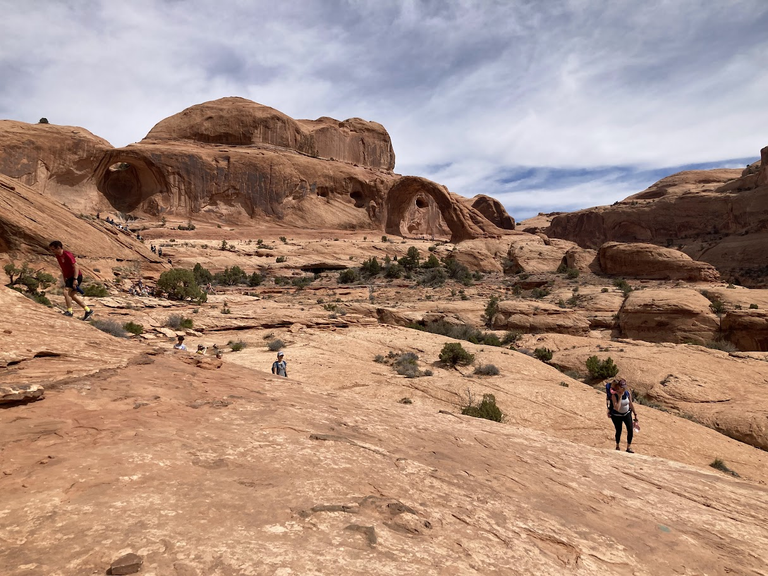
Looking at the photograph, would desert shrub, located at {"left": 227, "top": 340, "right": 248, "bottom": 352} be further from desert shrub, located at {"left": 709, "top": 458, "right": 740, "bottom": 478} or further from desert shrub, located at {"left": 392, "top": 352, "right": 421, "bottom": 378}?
desert shrub, located at {"left": 709, "top": 458, "right": 740, "bottom": 478}

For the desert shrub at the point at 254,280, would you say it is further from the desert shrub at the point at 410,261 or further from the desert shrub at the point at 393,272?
the desert shrub at the point at 410,261

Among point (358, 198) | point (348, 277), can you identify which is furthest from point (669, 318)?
point (358, 198)

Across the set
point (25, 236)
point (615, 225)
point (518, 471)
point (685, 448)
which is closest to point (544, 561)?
point (518, 471)

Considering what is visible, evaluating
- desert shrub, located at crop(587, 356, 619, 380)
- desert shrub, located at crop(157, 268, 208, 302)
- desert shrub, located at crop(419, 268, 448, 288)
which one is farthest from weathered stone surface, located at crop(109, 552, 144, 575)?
desert shrub, located at crop(419, 268, 448, 288)

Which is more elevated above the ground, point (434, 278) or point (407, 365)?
point (434, 278)

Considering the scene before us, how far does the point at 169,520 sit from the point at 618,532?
11.7ft

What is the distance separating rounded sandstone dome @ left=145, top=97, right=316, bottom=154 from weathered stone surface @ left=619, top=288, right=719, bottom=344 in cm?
4491

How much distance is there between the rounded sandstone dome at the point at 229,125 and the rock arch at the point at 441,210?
15483 millimetres

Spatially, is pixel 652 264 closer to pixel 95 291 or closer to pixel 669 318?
pixel 669 318

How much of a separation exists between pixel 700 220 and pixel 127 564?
235 ft

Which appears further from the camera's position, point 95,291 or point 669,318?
point 669,318

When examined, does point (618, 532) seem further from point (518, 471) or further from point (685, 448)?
point (685, 448)

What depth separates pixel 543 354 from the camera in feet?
54.9

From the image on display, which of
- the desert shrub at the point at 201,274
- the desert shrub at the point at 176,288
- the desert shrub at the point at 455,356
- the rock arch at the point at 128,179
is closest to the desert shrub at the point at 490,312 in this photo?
the desert shrub at the point at 455,356
